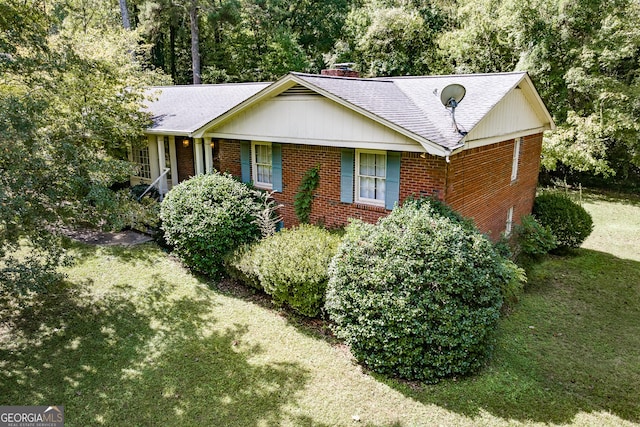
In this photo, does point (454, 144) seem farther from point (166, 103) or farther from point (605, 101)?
point (605, 101)

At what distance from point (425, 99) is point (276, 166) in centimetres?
430

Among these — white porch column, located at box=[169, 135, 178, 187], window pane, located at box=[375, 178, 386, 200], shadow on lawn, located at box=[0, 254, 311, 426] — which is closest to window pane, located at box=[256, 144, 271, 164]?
window pane, located at box=[375, 178, 386, 200]

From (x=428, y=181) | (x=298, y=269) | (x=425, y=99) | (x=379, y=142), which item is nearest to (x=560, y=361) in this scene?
(x=428, y=181)

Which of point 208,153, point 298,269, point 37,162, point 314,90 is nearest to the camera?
point 37,162

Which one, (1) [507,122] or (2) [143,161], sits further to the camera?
(2) [143,161]

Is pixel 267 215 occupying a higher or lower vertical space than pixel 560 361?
higher

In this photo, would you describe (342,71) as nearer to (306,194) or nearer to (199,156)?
(306,194)

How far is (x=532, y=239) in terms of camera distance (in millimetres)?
12953

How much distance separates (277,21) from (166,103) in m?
19.1

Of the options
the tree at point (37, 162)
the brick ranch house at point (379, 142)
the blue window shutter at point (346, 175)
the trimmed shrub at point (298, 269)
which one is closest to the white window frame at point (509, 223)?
the brick ranch house at point (379, 142)

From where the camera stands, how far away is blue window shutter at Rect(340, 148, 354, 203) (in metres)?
10.5

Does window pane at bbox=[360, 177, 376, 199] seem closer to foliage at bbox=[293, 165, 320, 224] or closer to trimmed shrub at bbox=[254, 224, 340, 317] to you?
foliage at bbox=[293, 165, 320, 224]

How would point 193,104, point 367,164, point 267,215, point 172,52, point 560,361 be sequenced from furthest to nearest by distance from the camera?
point 172,52
point 193,104
point 267,215
point 367,164
point 560,361

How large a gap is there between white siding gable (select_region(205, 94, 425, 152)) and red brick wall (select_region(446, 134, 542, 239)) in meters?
1.63
